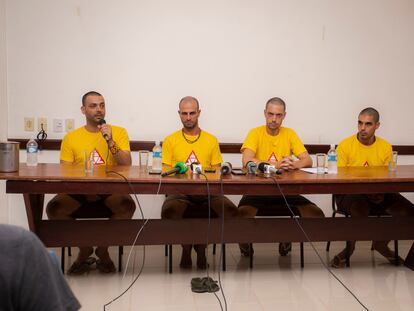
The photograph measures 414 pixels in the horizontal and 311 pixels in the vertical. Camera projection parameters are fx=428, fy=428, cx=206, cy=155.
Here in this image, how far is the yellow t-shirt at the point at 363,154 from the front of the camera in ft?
11.7

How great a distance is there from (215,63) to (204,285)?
7.01 ft

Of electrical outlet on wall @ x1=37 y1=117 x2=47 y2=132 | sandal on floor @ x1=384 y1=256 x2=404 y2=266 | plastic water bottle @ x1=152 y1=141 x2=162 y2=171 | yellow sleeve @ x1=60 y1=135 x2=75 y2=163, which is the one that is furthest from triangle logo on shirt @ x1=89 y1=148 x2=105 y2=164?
sandal on floor @ x1=384 y1=256 x2=404 y2=266

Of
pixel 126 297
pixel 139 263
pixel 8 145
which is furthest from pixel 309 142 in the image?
pixel 8 145

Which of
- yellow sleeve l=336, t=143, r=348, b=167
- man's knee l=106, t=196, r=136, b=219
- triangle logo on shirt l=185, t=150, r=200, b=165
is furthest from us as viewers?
yellow sleeve l=336, t=143, r=348, b=167

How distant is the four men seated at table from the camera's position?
2.94 meters

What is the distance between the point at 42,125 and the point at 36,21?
0.92 metres

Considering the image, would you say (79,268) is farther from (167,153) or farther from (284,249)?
(284,249)

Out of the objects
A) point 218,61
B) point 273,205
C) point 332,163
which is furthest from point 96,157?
point 332,163

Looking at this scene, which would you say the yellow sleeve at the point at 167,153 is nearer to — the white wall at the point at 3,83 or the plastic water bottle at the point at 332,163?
the plastic water bottle at the point at 332,163

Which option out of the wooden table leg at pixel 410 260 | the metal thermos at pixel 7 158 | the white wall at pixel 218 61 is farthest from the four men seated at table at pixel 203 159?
the white wall at pixel 218 61

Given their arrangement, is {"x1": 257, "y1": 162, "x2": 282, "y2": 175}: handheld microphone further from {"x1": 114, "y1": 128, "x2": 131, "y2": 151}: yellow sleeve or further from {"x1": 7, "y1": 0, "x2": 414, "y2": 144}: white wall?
{"x1": 7, "y1": 0, "x2": 414, "y2": 144}: white wall

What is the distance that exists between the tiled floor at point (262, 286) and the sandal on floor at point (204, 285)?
0.13 feet

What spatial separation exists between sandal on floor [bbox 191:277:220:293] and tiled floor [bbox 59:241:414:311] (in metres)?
0.04

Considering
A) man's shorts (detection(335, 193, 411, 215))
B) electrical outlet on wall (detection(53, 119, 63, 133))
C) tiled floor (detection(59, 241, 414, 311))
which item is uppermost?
electrical outlet on wall (detection(53, 119, 63, 133))
